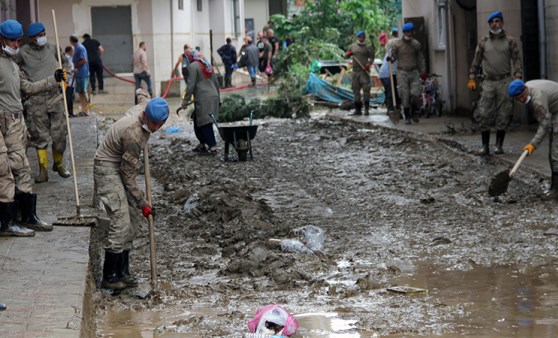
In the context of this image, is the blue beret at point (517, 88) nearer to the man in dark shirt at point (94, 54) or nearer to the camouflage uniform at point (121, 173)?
the camouflage uniform at point (121, 173)

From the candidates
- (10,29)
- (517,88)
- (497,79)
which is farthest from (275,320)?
(497,79)

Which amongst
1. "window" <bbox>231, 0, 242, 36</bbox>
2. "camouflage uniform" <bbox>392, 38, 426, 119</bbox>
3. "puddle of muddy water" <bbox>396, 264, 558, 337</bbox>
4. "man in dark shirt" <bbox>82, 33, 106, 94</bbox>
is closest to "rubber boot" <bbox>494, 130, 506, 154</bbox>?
"camouflage uniform" <bbox>392, 38, 426, 119</bbox>

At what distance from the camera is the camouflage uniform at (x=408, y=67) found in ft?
65.1

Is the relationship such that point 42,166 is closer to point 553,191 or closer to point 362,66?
point 553,191

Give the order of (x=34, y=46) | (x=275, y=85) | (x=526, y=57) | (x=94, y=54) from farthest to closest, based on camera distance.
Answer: (x=275, y=85) → (x=94, y=54) → (x=526, y=57) → (x=34, y=46)

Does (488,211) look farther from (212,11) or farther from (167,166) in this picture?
(212,11)

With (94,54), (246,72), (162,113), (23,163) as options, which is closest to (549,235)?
(162,113)

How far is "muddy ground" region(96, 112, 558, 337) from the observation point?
7.53 m

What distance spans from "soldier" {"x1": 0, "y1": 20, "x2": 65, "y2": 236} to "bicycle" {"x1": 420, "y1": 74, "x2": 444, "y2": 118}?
1228 cm

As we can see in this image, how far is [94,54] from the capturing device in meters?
28.7

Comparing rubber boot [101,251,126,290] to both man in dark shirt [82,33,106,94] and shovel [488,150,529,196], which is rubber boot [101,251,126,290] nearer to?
shovel [488,150,529,196]

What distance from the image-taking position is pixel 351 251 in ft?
32.1

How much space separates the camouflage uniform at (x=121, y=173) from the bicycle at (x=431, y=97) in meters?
13.6

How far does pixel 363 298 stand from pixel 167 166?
27.3ft
